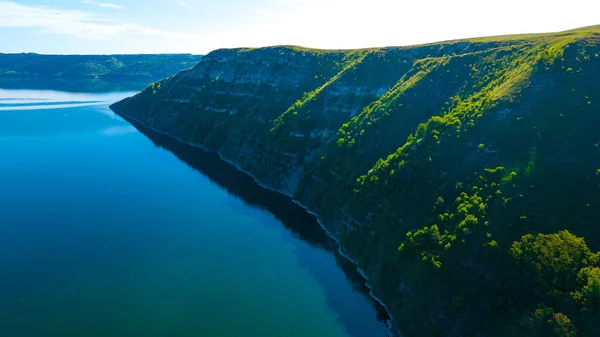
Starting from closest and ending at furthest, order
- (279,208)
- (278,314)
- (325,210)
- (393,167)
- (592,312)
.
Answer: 1. (592,312)
2. (278,314)
3. (393,167)
4. (325,210)
5. (279,208)

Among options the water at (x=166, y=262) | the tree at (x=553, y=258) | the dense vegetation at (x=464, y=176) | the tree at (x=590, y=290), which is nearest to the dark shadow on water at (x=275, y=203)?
the water at (x=166, y=262)

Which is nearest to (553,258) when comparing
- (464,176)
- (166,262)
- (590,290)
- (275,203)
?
(590,290)

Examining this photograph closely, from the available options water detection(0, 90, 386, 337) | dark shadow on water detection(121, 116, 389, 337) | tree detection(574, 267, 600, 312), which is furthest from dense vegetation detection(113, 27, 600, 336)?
water detection(0, 90, 386, 337)

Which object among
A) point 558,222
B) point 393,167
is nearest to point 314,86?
point 393,167

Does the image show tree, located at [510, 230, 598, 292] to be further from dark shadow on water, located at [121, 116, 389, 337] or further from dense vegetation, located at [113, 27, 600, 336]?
dark shadow on water, located at [121, 116, 389, 337]

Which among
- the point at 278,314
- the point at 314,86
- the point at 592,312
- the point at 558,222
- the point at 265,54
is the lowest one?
the point at 278,314

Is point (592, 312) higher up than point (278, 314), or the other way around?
point (592, 312)

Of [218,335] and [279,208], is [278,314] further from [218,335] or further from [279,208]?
[279,208]
